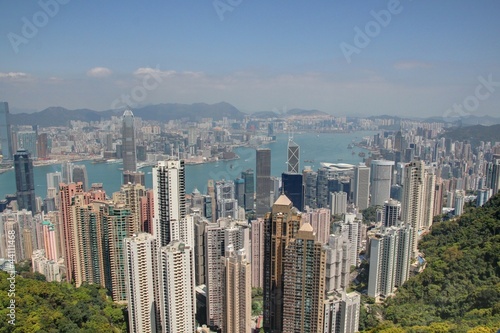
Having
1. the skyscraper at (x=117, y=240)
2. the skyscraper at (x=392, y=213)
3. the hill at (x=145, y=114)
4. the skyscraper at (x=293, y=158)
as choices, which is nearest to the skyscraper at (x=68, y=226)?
the skyscraper at (x=117, y=240)

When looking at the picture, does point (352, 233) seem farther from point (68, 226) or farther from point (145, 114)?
point (145, 114)

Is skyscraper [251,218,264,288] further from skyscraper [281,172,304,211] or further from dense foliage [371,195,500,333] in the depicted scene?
skyscraper [281,172,304,211]

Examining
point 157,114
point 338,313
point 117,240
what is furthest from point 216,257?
point 157,114

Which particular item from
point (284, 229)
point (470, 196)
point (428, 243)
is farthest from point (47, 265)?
point (470, 196)

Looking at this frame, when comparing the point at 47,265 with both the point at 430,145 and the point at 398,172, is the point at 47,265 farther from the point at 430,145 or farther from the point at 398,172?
the point at 430,145

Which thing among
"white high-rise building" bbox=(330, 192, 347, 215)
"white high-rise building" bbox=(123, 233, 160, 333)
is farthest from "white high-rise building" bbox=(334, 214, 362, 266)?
"white high-rise building" bbox=(123, 233, 160, 333)
